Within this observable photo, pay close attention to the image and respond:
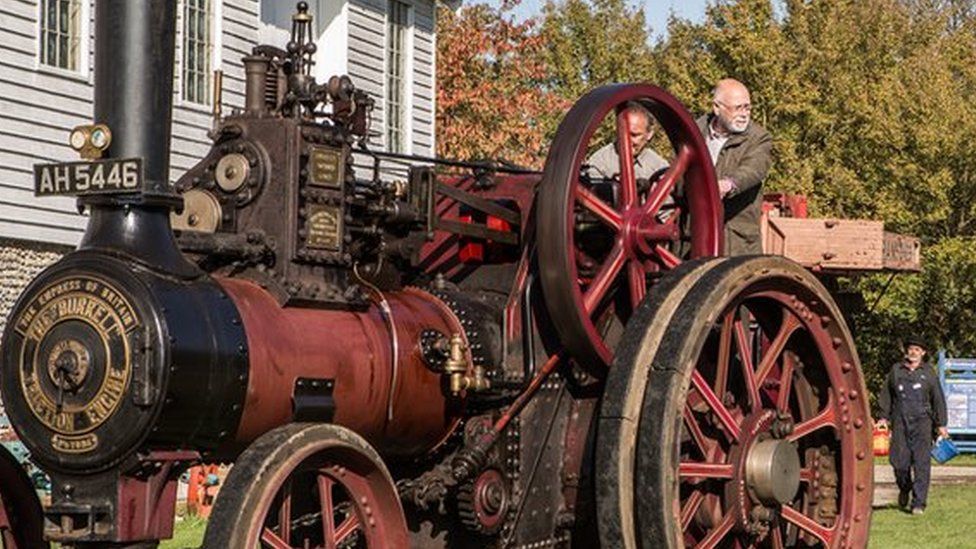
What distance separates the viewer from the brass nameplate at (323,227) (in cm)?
600

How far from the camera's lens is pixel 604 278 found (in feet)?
22.2

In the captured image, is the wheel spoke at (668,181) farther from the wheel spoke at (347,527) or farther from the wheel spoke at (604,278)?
the wheel spoke at (347,527)

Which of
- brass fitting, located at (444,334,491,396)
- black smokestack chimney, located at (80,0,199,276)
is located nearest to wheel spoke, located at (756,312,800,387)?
brass fitting, located at (444,334,491,396)

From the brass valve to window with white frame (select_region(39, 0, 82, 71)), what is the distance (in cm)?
1078

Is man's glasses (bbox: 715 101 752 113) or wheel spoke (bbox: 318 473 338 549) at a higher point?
man's glasses (bbox: 715 101 752 113)

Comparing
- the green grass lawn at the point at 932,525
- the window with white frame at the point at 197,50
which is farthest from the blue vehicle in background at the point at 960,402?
the window with white frame at the point at 197,50

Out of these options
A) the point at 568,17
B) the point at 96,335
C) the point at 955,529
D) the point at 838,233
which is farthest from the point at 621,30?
the point at 96,335

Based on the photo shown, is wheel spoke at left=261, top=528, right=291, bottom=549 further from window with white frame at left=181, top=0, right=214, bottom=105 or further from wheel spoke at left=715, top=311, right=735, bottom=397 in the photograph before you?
window with white frame at left=181, top=0, right=214, bottom=105

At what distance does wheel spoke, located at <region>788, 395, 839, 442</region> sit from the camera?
716cm

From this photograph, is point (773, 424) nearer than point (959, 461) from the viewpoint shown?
Yes

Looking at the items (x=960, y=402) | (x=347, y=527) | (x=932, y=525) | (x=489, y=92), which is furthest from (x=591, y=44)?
(x=347, y=527)

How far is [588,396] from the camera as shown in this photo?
6.87 metres

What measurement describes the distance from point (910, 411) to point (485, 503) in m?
11.5

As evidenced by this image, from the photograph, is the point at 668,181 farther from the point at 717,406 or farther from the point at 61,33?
the point at 61,33
